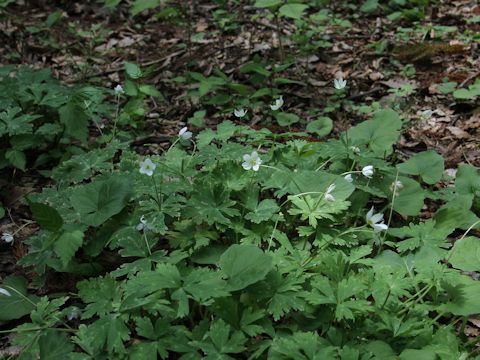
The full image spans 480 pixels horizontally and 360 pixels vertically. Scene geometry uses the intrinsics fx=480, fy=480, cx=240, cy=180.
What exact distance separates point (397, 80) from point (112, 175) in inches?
112

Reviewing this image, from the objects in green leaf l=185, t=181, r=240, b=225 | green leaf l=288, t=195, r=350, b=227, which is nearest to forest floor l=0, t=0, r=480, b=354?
green leaf l=288, t=195, r=350, b=227

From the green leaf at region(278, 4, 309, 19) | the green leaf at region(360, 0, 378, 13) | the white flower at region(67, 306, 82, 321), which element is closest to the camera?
the white flower at region(67, 306, 82, 321)

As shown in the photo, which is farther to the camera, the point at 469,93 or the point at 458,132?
the point at 469,93

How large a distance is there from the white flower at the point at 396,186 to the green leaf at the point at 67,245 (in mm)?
1593

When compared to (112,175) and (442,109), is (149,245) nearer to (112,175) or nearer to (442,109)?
(112,175)

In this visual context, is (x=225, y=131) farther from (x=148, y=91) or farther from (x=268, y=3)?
(x=268, y=3)

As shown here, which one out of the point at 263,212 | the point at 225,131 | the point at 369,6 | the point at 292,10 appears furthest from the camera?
the point at 369,6

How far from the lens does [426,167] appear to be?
108 inches

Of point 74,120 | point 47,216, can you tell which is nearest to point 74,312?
point 47,216

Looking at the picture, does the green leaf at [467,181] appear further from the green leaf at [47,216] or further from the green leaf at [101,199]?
the green leaf at [47,216]

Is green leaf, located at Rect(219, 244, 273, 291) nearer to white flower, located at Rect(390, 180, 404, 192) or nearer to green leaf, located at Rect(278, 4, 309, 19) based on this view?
white flower, located at Rect(390, 180, 404, 192)

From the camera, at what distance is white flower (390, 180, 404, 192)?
2.50 m

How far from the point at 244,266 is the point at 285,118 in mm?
1926

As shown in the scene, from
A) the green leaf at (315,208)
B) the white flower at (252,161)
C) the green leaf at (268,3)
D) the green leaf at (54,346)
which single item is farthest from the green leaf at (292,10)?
the green leaf at (54,346)
